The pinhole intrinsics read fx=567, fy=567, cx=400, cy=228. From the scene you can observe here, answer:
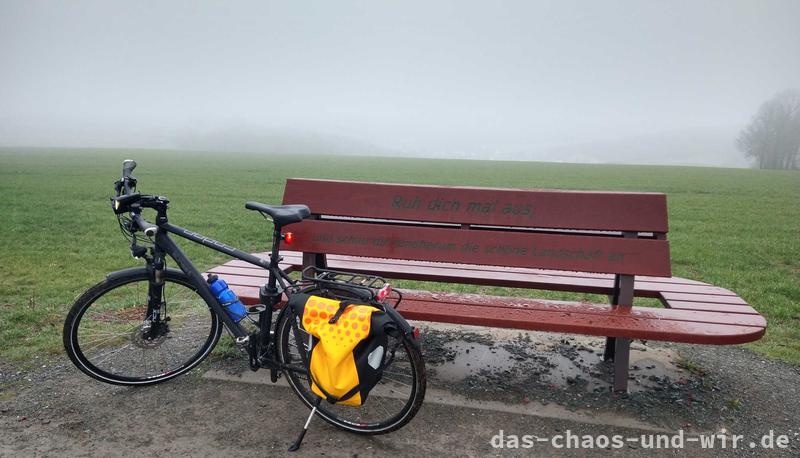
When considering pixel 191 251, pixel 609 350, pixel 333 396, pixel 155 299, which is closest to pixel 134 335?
pixel 155 299

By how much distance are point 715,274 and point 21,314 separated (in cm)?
867

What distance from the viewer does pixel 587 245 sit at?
3943mm

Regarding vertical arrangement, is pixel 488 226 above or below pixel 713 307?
above

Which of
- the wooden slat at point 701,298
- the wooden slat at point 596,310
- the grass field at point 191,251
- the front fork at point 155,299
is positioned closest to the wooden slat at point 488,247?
the wooden slat at point 596,310

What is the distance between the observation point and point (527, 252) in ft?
13.3

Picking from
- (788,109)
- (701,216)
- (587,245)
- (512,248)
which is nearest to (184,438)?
(512,248)

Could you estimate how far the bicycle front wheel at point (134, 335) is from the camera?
12.3 feet

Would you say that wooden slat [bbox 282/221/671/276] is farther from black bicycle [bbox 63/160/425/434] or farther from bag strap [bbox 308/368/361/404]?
bag strap [bbox 308/368/361/404]

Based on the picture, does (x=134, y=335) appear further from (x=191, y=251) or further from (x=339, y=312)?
(x=191, y=251)

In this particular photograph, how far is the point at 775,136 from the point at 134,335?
136 meters

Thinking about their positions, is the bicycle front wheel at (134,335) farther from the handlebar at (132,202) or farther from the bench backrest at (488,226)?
the bench backrest at (488,226)

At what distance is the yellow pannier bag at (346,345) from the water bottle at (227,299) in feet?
2.49

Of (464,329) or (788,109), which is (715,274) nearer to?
(464,329)

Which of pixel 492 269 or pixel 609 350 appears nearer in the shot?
pixel 609 350
